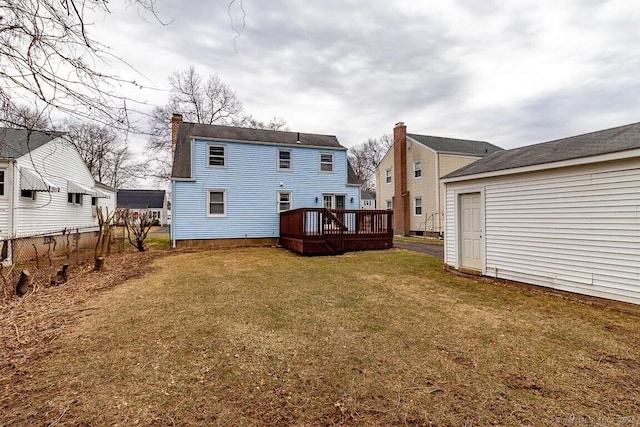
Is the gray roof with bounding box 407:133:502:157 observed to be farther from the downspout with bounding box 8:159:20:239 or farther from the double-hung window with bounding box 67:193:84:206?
the double-hung window with bounding box 67:193:84:206

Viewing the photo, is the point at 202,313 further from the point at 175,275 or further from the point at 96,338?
the point at 175,275

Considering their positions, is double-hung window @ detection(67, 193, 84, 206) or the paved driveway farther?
double-hung window @ detection(67, 193, 84, 206)

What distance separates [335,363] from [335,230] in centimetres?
873

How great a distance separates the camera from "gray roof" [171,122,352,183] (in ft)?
46.5

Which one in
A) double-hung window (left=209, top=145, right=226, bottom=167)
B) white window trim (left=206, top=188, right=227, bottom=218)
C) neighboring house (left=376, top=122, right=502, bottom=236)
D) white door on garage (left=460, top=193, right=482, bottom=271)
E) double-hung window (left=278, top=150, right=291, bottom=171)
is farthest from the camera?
neighboring house (left=376, top=122, right=502, bottom=236)

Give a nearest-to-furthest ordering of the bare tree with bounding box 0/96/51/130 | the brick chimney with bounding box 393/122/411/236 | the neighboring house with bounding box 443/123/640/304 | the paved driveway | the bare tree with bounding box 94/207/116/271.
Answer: the bare tree with bounding box 0/96/51/130 < the neighboring house with bounding box 443/123/640/304 < the bare tree with bounding box 94/207/116/271 < the paved driveway < the brick chimney with bounding box 393/122/411/236

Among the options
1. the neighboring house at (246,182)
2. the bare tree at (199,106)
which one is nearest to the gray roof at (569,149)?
the neighboring house at (246,182)

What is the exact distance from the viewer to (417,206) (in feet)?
66.7

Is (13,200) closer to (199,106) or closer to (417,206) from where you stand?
(199,106)

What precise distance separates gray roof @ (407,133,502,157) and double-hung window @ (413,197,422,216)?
355 centimetres

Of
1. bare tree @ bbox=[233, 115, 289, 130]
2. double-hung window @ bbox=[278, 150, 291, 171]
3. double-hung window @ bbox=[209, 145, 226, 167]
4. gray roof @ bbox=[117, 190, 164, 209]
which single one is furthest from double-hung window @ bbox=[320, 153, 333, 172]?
gray roof @ bbox=[117, 190, 164, 209]

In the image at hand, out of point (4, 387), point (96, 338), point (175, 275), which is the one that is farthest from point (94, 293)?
point (4, 387)

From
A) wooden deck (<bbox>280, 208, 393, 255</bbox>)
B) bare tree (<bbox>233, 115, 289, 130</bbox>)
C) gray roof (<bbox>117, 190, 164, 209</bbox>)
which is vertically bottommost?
wooden deck (<bbox>280, 208, 393, 255</bbox>)

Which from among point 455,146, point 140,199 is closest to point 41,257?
point 455,146
